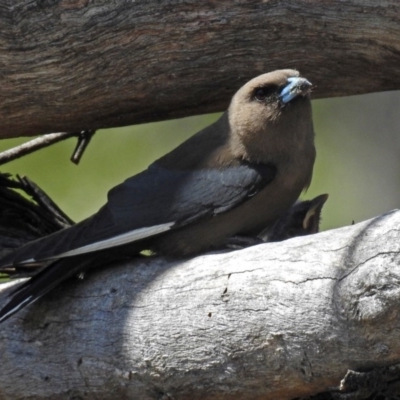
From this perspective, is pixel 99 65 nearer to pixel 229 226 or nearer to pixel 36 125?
pixel 36 125

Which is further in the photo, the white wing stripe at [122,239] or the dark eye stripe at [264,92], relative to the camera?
the dark eye stripe at [264,92]

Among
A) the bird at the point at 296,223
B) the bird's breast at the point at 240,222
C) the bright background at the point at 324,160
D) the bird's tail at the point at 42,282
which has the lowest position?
the bright background at the point at 324,160

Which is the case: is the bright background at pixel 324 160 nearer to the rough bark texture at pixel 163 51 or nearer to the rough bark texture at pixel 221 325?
the rough bark texture at pixel 163 51

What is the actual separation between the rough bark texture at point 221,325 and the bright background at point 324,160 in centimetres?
299

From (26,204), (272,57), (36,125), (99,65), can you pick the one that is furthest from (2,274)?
(272,57)

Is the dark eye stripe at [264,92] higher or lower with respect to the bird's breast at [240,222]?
higher

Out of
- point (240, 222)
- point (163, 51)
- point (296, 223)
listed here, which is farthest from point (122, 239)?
point (296, 223)

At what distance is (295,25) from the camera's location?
4016 millimetres

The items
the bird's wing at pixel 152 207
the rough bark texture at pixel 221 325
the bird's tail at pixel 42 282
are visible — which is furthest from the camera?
the bird's wing at pixel 152 207

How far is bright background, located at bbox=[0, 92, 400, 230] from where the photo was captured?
268 inches

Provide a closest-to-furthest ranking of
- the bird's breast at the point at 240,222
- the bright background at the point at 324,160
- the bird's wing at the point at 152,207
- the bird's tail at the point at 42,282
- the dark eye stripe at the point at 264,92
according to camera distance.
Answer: the bird's tail at the point at 42,282 < the bird's wing at the point at 152,207 < the bird's breast at the point at 240,222 < the dark eye stripe at the point at 264,92 < the bright background at the point at 324,160

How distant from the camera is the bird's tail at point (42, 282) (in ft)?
12.2

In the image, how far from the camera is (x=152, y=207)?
13.1 feet

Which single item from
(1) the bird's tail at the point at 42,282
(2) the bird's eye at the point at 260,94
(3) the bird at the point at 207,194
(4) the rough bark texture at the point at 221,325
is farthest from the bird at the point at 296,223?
(1) the bird's tail at the point at 42,282
